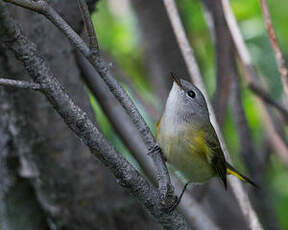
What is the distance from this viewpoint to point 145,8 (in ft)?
13.2

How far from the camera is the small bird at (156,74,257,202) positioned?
2.80 metres

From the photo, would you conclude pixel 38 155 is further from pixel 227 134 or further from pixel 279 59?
pixel 227 134

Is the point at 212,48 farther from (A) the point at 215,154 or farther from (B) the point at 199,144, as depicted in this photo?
(B) the point at 199,144

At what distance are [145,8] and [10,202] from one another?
1995mm

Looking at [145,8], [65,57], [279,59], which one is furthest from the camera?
[145,8]

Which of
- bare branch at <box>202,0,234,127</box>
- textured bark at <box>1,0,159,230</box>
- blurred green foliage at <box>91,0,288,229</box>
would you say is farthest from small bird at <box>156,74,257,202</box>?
blurred green foliage at <box>91,0,288,229</box>

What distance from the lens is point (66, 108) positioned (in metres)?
1.56

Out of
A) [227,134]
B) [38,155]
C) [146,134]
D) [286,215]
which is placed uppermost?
[146,134]

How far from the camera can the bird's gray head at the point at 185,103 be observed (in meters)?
2.90

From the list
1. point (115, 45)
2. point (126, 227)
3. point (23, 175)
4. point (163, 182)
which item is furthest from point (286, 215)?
point (163, 182)

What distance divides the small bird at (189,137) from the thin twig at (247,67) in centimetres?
34

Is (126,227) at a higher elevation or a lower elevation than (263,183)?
higher

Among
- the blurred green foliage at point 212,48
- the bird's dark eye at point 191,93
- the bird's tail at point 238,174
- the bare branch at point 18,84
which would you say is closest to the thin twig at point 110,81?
the bare branch at point 18,84

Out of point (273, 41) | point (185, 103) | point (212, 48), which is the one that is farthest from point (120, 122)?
point (212, 48)
